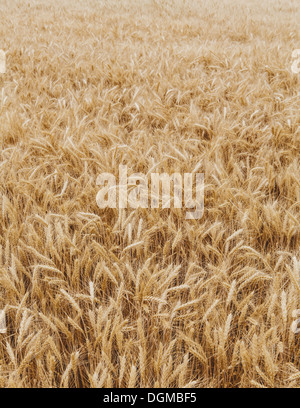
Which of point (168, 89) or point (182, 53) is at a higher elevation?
point (182, 53)

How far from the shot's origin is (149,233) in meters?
1.10

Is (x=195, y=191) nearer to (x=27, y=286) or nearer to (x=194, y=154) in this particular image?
(x=194, y=154)

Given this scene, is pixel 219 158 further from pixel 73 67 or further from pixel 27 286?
pixel 73 67

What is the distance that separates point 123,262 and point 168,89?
183 centimetres

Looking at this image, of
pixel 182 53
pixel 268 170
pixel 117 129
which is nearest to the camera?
pixel 268 170

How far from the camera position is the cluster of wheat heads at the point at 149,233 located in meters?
0.77

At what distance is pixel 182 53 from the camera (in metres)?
3.53

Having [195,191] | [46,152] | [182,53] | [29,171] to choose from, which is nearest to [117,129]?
[46,152]

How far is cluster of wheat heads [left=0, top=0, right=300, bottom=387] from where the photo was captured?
2.53 feet

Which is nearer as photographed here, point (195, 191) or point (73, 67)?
point (195, 191)

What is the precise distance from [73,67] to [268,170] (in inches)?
96.6
